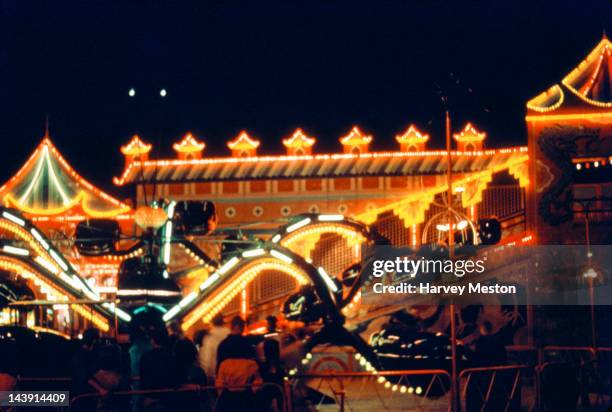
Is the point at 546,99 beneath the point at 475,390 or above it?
above

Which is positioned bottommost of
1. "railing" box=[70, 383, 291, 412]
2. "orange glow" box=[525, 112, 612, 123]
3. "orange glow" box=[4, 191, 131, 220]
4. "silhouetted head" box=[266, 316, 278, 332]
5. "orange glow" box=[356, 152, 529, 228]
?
"railing" box=[70, 383, 291, 412]

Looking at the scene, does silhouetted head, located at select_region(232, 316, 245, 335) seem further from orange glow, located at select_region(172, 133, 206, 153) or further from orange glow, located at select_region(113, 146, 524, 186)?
orange glow, located at select_region(172, 133, 206, 153)

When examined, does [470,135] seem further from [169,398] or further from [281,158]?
[169,398]

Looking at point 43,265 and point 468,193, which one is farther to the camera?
point 468,193

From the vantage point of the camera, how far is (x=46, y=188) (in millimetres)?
25266

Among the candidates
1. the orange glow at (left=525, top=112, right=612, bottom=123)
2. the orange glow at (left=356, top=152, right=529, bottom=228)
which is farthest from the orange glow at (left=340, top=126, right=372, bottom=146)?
the orange glow at (left=525, top=112, right=612, bottom=123)

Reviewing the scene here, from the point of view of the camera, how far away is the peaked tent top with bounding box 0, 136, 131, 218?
24.6m

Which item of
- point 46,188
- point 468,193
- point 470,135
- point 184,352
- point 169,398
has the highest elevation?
point 470,135

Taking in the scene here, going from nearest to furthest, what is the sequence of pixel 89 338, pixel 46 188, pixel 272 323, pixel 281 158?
pixel 89 338 → pixel 272 323 → pixel 46 188 → pixel 281 158

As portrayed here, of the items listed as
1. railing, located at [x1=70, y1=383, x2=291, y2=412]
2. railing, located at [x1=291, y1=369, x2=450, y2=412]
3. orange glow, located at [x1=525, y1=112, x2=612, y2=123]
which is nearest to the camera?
railing, located at [x1=70, y1=383, x2=291, y2=412]

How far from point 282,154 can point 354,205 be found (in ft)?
8.46

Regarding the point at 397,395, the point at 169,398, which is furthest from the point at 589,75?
the point at 169,398

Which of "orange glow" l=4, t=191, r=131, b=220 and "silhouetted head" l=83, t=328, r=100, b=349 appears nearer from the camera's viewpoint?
"silhouetted head" l=83, t=328, r=100, b=349

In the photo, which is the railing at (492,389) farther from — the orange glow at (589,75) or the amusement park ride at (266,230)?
the orange glow at (589,75)
